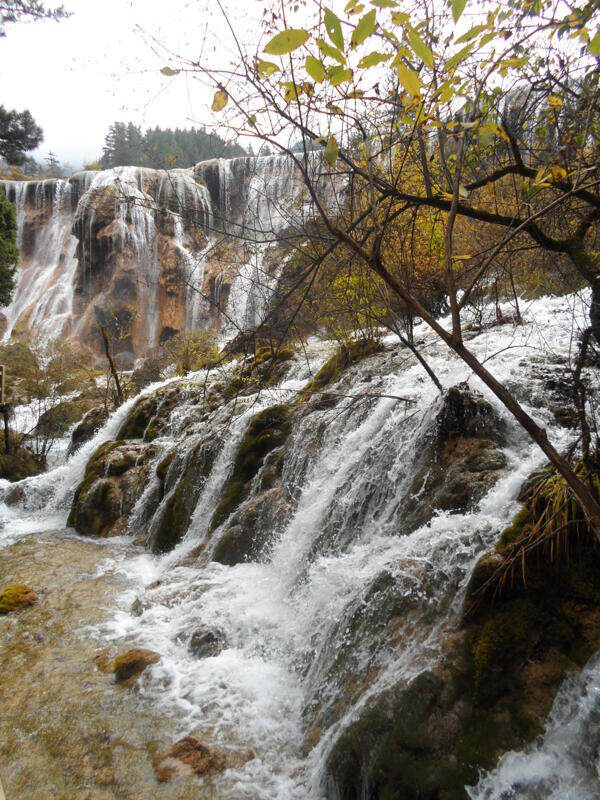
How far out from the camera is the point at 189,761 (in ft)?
11.2

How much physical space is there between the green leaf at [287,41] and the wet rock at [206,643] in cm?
477

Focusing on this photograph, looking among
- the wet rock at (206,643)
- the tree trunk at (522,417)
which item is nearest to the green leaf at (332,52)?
the tree trunk at (522,417)

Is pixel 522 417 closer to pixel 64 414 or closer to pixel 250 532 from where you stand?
pixel 250 532

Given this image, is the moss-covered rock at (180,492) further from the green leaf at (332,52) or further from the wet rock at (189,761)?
the green leaf at (332,52)

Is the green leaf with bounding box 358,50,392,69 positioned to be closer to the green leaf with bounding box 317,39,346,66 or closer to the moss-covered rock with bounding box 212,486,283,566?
the green leaf with bounding box 317,39,346,66

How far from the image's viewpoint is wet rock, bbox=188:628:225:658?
4.64 metres

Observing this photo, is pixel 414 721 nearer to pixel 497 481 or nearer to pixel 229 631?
pixel 497 481

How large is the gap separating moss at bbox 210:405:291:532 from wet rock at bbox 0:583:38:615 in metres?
2.38

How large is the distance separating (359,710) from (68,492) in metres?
9.36

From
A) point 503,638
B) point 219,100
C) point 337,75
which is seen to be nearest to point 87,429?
point 503,638

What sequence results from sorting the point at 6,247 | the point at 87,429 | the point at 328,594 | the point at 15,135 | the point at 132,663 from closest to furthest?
the point at 328,594
the point at 132,663
the point at 15,135
the point at 87,429
the point at 6,247

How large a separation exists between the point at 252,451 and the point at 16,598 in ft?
11.8

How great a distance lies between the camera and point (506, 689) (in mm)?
2656

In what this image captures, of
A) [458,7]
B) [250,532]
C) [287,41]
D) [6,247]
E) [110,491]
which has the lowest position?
[110,491]
